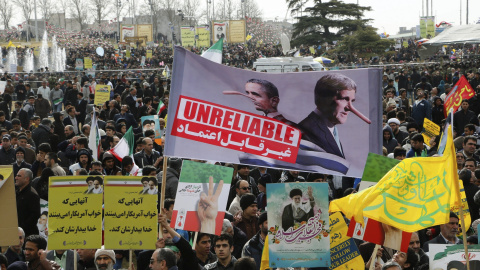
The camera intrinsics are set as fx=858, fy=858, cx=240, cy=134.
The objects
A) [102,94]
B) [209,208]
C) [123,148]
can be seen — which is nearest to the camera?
[209,208]

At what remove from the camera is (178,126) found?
730 centimetres

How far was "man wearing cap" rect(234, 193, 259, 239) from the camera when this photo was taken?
8594 mm

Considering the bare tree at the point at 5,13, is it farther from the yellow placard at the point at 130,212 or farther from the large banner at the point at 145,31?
the yellow placard at the point at 130,212

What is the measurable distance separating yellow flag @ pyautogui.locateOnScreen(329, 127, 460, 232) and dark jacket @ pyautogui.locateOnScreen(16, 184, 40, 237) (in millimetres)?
4177

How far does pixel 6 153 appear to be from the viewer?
13094 mm

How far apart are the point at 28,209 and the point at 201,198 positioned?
2343 millimetres

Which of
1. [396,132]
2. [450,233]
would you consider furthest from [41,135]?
[450,233]

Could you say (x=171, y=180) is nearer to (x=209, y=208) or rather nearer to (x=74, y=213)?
(x=209, y=208)

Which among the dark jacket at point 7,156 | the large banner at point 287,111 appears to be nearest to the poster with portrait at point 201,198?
the large banner at point 287,111

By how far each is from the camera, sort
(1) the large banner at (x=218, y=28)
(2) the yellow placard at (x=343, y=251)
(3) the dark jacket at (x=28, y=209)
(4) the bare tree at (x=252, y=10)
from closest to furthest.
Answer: (2) the yellow placard at (x=343, y=251), (3) the dark jacket at (x=28, y=209), (1) the large banner at (x=218, y=28), (4) the bare tree at (x=252, y=10)

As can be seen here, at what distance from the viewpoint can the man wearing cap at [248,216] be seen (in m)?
8.59

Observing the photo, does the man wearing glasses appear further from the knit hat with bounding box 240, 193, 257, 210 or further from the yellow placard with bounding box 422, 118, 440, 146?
the yellow placard with bounding box 422, 118, 440, 146

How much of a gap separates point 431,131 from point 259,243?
246 inches

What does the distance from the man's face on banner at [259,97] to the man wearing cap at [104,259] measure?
1842 mm
